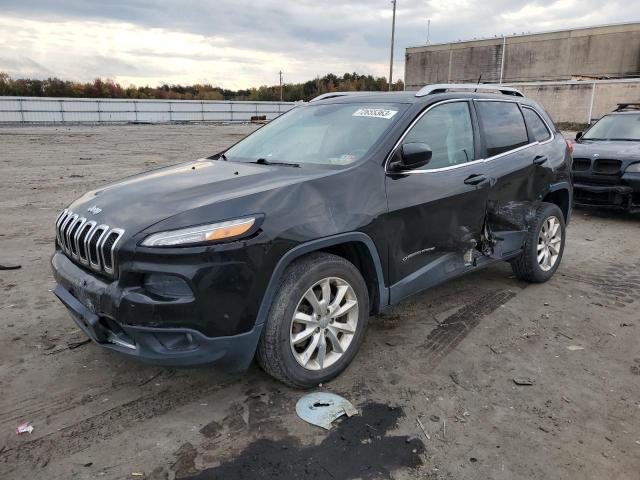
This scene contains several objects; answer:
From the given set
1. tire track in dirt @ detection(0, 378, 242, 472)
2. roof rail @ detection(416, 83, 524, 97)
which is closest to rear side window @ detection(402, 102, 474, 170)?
roof rail @ detection(416, 83, 524, 97)

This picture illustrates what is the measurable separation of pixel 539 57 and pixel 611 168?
2293 inches

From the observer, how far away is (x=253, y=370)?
3.53 m

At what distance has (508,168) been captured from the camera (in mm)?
4629

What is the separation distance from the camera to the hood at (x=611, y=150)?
781 cm

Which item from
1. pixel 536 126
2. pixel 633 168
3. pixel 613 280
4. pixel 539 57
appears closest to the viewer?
pixel 536 126

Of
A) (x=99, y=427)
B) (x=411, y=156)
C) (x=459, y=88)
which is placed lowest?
(x=99, y=427)

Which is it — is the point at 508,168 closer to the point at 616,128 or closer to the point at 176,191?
the point at 176,191

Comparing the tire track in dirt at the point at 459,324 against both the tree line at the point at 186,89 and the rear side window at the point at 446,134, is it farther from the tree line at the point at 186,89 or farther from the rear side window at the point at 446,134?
the tree line at the point at 186,89

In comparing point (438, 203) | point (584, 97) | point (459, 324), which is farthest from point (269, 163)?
point (584, 97)

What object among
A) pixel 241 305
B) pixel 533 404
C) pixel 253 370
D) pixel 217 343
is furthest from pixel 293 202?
pixel 533 404

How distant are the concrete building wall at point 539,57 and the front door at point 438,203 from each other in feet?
178

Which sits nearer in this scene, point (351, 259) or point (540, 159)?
point (351, 259)

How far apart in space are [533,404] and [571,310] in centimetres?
177

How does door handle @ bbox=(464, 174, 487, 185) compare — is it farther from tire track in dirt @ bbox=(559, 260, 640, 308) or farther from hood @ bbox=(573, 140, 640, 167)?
hood @ bbox=(573, 140, 640, 167)
